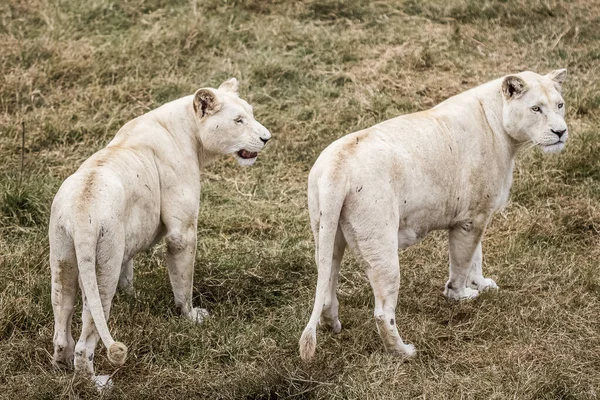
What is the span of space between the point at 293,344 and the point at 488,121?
1.92 metres

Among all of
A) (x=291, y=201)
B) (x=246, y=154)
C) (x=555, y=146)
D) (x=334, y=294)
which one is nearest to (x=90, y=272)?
(x=334, y=294)

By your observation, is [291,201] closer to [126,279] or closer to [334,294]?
[126,279]

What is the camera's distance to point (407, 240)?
579 cm

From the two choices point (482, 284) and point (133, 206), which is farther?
point (482, 284)

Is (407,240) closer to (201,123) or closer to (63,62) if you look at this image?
(201,123)

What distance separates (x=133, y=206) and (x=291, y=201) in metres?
2.67

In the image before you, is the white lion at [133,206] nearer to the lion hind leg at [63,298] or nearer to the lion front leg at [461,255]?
the lion hind leg at [63,298]

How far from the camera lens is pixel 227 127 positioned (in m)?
6.32

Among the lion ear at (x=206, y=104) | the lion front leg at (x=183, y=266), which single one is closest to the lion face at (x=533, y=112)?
the lion ear at (x=206, y=104)

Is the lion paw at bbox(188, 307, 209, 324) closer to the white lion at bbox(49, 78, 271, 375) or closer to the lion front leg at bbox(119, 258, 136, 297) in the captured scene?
the white lion at bbox(49, 78, 271, 375)

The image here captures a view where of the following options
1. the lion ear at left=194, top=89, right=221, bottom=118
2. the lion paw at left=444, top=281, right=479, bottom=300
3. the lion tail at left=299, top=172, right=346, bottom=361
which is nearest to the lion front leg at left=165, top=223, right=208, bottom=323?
the lion ear at left=194, top=89, right=221, bottom=118

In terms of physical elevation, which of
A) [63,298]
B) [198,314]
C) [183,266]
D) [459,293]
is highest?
[63,298]

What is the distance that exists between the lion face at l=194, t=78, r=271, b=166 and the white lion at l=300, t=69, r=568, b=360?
33.8 inches

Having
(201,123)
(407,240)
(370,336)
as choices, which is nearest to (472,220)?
(407,240)
